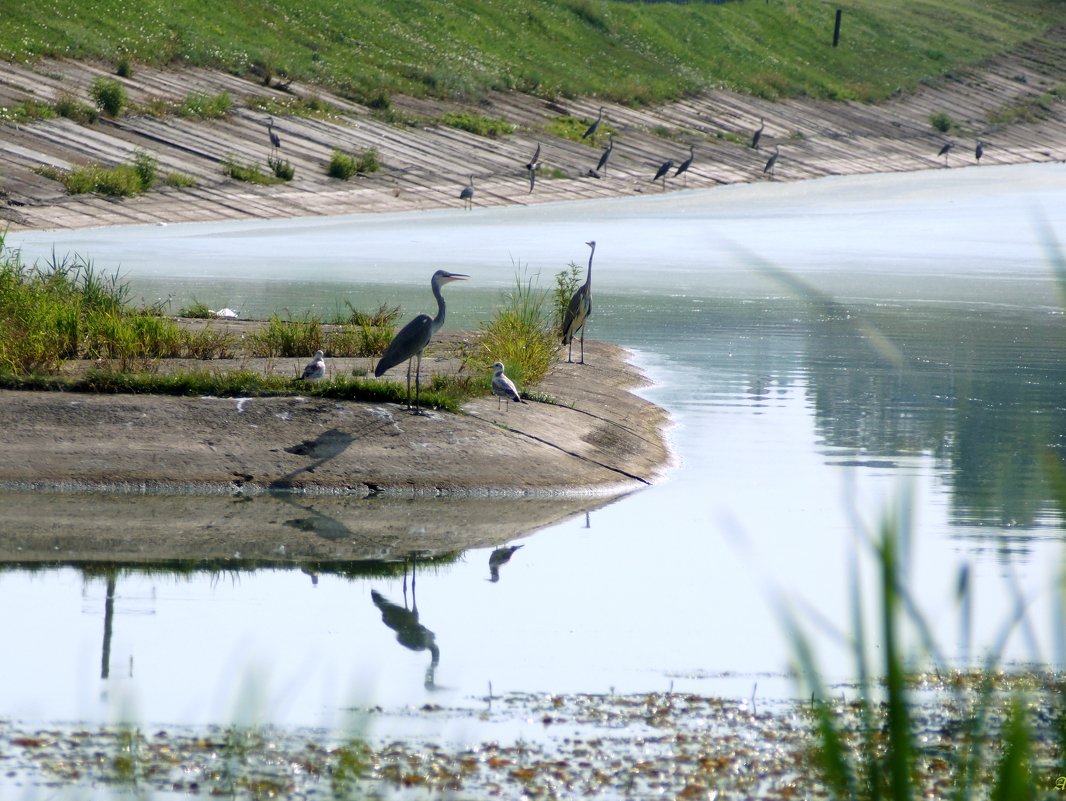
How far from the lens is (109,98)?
34.4 m

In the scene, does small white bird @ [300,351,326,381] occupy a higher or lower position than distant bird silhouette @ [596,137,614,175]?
lower

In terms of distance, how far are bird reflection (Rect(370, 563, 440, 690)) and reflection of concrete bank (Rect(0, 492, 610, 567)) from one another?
961 millimetres

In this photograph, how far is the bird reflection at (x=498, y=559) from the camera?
9789mm

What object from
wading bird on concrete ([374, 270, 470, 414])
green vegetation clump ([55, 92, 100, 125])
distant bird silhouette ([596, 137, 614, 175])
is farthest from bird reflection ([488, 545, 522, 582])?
distant bird silhouette ([596, 137, 614, 175])

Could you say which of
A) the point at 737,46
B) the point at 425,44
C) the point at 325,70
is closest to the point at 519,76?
the point at 425,44

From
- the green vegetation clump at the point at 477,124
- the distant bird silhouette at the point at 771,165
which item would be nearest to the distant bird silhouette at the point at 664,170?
the green vegetation clump at the point at 477,124

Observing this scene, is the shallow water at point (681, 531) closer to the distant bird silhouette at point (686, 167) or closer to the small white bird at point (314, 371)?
the small white bird at point (314, 371)

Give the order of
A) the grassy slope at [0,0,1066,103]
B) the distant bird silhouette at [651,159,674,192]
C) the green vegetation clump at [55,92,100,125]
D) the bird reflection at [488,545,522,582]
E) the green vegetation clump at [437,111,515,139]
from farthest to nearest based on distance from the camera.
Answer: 1. the distant bird silhouette at [651,159,674,192]
2. the green vegetation clump at [437,111,515,139]
3. the grassy slope at [0,0,1066,103]
4. the green vegetation clump at [55,92,100,125]
5. the bird reflection at [488,545,522,582]

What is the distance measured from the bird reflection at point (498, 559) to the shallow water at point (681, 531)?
0.08 m

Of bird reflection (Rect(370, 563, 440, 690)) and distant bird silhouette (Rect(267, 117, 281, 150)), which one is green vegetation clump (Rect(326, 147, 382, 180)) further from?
bird reflection (Rect(370, 563, 440, 690))

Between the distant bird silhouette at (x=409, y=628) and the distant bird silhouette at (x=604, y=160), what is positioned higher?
the distant bird silhouette at (x=604, y=160)

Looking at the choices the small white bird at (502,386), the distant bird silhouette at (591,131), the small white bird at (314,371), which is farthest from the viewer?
the distant bird silhouette at (591,131)

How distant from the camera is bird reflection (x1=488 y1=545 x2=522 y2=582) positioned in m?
9.79

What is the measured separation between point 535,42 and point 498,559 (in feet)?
154
